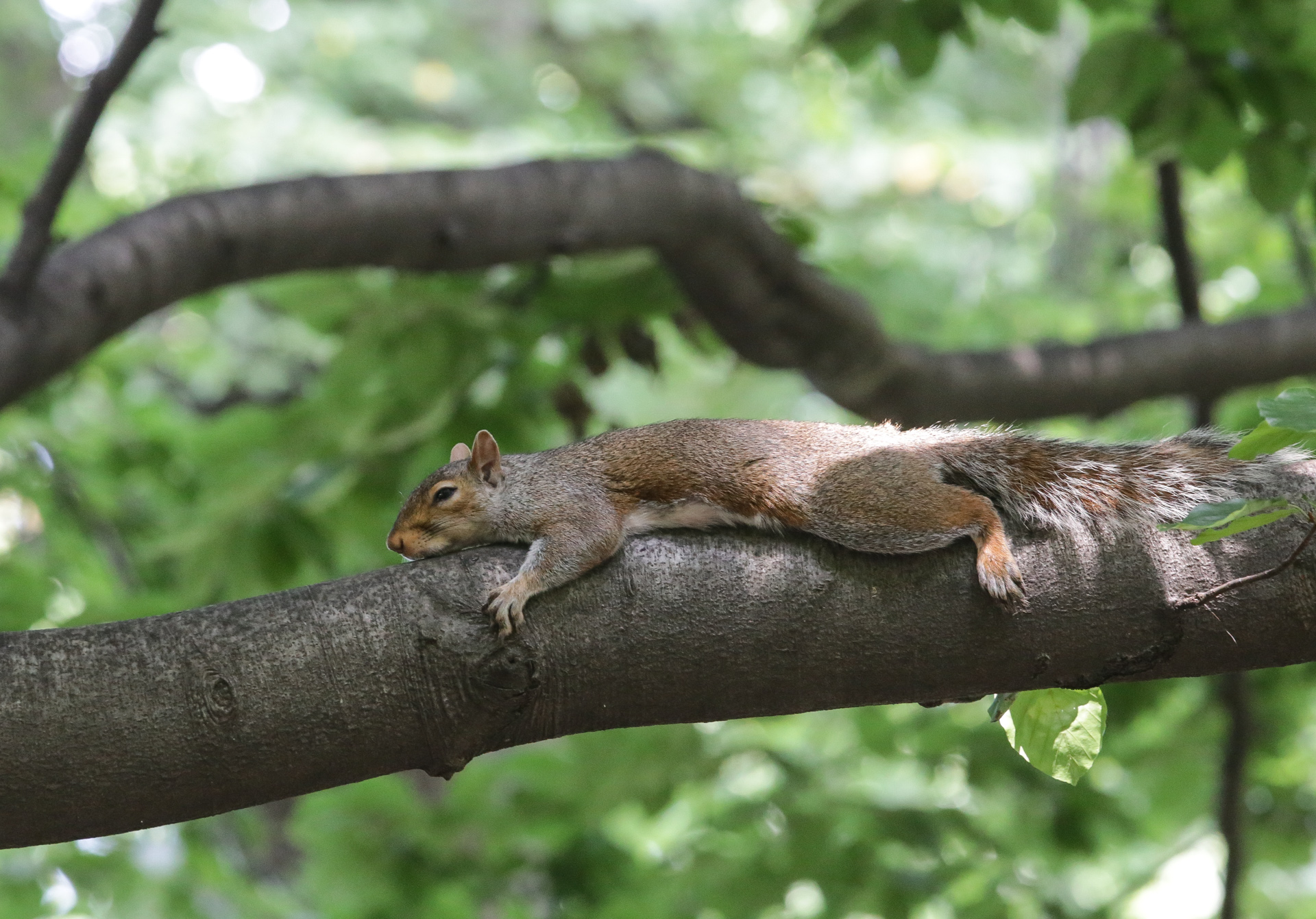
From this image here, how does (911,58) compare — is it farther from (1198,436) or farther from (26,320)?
(26,320)

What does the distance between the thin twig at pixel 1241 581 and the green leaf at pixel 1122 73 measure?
5.00 ft

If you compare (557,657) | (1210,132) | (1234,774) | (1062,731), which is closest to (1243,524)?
(1062,731)

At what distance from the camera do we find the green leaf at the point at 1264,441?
1.25 meters

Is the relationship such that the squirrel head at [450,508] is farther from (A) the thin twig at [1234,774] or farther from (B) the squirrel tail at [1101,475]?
(A) the thin twig at [1234,774]

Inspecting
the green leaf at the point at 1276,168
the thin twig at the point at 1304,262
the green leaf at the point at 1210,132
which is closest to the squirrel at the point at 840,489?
the green leaf at the point at 1210,132

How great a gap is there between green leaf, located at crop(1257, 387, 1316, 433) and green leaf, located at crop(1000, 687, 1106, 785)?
53 centimetres

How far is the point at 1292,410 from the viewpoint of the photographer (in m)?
1.24

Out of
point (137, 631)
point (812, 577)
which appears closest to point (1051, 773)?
point (812, 577)

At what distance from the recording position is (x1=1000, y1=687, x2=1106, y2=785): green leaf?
5.35 feet

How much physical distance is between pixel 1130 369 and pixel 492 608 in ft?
8.04

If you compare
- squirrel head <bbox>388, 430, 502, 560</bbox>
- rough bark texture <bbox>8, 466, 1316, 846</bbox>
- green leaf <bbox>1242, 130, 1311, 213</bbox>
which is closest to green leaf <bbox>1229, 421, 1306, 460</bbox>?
rough bark texture <bbox>8, 466, 1316, 846</bbox>

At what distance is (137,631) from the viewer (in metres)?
1.53

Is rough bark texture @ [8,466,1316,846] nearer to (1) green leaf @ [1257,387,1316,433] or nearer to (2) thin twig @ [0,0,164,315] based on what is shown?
(1) green leaf @ [1257,387,1316,433]

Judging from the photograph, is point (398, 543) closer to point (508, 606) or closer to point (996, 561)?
point (508, 606)
